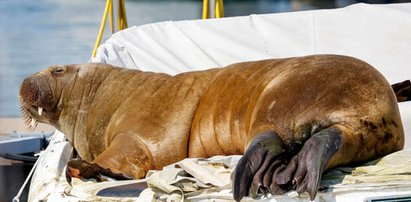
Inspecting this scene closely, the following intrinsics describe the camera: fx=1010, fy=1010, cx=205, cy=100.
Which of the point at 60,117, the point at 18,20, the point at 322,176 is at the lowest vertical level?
the point at 18,20

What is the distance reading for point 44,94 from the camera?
15.1 feet

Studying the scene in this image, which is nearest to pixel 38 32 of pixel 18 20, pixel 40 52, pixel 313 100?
pixel 18 20

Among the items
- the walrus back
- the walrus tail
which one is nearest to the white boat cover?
the walrus tail

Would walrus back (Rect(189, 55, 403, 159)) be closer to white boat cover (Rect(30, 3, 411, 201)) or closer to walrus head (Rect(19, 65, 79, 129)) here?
walrus head (Rect(19, 65, 79, 129))

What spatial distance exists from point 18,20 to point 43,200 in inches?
829

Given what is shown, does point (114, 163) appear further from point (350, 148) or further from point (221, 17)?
point (221, 17)

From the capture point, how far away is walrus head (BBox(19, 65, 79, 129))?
4.56 meters

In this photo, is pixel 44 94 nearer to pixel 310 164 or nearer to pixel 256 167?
pixel 256 167

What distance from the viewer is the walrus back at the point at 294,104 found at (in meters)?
3.31

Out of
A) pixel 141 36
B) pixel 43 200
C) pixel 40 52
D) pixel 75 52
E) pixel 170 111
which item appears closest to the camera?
pixel 43 200

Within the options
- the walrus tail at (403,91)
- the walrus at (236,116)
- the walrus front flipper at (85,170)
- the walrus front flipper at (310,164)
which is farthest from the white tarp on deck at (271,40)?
the walrus front flipper at (310,164)

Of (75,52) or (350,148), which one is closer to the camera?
(350,148)

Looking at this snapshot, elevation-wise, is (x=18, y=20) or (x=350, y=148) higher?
(x=350, y=148)

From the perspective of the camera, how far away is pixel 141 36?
18.6ft
